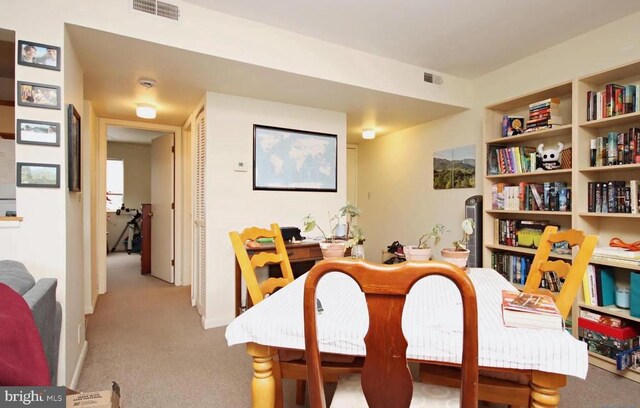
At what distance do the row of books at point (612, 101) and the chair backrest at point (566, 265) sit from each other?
138 centimetres

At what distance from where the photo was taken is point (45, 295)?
4.89 feet

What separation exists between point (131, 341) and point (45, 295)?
1.47 meters

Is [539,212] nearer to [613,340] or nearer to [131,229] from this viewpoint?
[613,340]

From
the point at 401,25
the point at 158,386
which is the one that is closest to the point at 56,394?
the point at 158,386

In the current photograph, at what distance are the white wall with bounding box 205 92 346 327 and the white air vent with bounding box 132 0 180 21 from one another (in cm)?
92

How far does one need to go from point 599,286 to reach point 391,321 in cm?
250

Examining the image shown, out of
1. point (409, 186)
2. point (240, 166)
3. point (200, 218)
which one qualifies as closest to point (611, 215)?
point (409, 186)

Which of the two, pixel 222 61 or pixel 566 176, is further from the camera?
pixel 566 176

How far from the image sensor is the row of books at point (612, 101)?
229cm

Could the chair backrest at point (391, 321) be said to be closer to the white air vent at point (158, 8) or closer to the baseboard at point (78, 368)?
the baseboard at point (78, 368)

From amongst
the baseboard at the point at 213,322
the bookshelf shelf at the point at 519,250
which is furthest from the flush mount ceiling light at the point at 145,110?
the bookshelf shelf at the point at 519,250

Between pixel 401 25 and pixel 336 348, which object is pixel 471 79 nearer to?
pixel 401 25

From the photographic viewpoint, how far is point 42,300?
4.69 ft

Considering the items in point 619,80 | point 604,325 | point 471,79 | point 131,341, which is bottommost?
point 131,341
